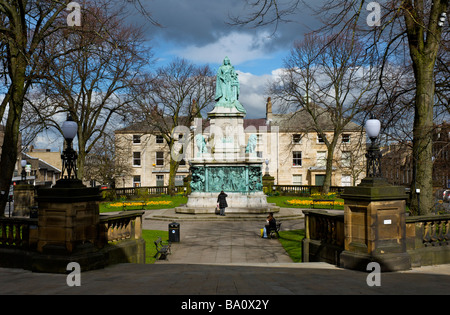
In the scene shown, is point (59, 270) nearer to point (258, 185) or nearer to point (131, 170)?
point (258, 185)

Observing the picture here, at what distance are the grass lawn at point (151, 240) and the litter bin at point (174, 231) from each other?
0.54 metres

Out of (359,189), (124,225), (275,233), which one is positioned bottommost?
(275,233)

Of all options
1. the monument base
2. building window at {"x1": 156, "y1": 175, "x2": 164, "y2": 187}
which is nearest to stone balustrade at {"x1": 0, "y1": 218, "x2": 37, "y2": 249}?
the monument base

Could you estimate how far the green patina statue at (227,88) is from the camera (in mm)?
25875

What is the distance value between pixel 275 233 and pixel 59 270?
34.7 ft

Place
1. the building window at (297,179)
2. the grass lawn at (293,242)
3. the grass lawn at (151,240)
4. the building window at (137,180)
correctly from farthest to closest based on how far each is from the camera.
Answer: the building window at (137,180)
the building window at (297,179)
the grass lawn at (293,242)
the grass lawn at (151,240)

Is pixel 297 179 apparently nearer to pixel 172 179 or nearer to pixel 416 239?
pixel 172 179

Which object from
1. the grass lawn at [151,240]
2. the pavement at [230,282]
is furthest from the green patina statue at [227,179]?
the pavement at [230,282]

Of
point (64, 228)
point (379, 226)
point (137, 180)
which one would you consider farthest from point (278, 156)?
point (64, 228)

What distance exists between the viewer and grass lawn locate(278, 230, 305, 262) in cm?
1280

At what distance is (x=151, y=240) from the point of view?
52.5 ft

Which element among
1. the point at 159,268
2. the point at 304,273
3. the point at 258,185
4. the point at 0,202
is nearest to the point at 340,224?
the point at 304,273

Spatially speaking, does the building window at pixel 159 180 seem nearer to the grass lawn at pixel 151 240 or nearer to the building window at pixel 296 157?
the building window at pixel 296 157
